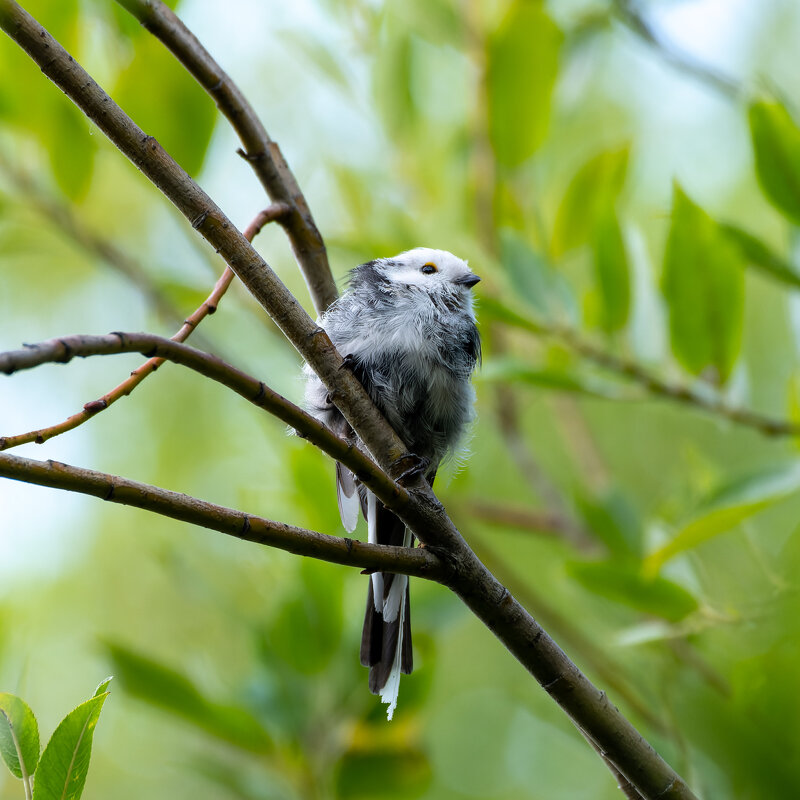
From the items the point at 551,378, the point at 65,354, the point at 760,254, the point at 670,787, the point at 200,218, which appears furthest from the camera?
the point at 551,378

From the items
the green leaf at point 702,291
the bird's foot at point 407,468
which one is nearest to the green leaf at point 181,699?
the bird's foot at point 407,468

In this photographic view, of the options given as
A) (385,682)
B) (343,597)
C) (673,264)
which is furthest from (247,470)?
(673,264)

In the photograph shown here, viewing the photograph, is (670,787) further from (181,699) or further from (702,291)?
(181,699)

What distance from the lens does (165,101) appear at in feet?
7.54

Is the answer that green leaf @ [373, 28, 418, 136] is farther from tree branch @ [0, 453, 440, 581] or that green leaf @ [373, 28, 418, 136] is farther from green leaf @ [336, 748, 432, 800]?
green leaf @ [336, 748, 432, 800]

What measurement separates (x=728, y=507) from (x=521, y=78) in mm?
1487

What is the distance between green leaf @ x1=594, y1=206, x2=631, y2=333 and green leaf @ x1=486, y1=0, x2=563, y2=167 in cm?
61

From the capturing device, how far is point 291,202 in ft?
6.51

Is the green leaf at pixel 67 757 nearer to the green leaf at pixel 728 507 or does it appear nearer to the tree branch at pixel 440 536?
the tree branch at pixel 440 536

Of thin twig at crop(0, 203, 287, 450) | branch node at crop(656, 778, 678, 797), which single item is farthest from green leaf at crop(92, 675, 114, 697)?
branch node at crop(656, 778, 678, 797)

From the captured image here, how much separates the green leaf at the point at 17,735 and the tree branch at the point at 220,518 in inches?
11.2

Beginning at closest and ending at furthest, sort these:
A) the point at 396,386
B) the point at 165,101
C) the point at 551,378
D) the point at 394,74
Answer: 1. the point at 551,378
2. the point at 165,101
3. the point at 396,386
4. the point at 394,74

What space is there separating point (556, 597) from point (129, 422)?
4.37 metres

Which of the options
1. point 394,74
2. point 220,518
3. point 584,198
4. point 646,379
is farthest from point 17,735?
point 394,74
